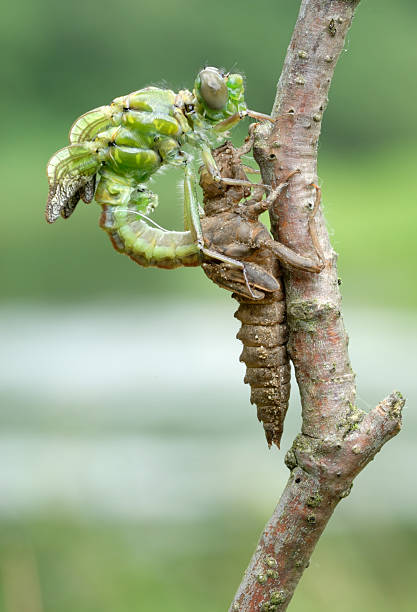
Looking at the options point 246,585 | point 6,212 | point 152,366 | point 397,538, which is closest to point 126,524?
point 397,538

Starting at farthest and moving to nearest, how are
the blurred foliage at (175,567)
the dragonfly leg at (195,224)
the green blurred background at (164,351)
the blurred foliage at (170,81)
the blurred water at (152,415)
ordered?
the blurred foliage at (170,81) < the blurred water at (152,415) < the green blurred background at (164,351) < the blurred foliage at (175,567) < the dragonfly leg at (195,224)

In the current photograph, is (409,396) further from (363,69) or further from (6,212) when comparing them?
(6,212)

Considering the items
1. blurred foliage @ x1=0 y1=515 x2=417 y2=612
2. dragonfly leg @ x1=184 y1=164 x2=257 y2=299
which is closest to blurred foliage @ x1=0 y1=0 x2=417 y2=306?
blurred foliage @ x1=0 y1=515 x2=417 y2=612

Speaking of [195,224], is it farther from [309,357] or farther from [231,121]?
[309,357]

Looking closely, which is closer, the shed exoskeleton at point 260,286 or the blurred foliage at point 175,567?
the shed exoskeleton at point 260,286

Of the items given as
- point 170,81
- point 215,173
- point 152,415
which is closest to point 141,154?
point 215,173

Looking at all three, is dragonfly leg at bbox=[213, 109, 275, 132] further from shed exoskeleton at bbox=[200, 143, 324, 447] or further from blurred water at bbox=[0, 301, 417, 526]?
blurred water at bbox=[0, 301, 417, 526]

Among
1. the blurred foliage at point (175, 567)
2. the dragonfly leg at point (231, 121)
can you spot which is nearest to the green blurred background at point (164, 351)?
the blurred foliage at point (175, 567)

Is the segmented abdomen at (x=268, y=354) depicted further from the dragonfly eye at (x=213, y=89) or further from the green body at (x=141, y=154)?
the dragonfly eye at (x=213, y=89)
